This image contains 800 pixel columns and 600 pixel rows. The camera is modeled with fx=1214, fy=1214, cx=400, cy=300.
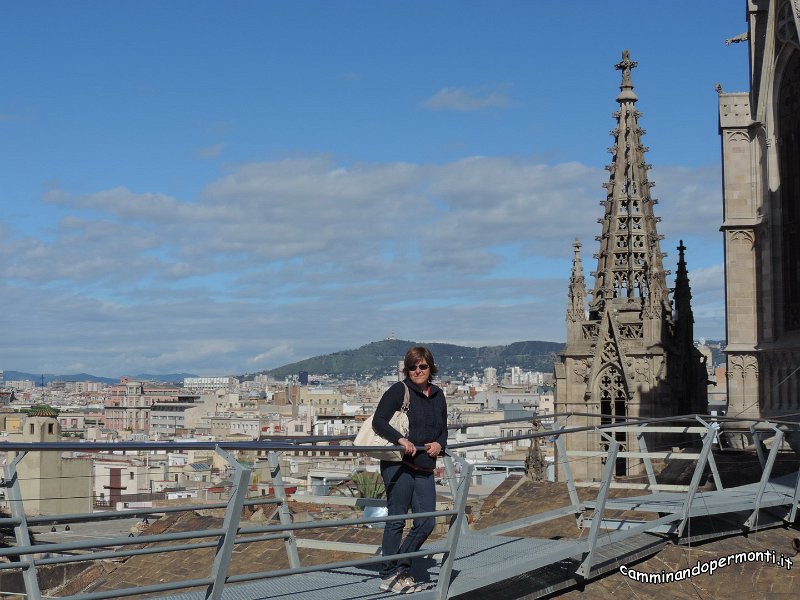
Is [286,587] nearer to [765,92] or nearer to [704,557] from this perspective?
[704,557]

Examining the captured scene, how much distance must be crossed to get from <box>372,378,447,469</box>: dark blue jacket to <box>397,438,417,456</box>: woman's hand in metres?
0.11

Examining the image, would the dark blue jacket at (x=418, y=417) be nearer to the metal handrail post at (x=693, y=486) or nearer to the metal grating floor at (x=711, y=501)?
the metal grating floor at (x=711, y=501)

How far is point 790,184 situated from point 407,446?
17134 mm

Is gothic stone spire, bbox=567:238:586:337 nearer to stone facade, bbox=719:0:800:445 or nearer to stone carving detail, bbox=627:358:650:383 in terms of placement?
stone carving detail, bbox=627:358:650:383

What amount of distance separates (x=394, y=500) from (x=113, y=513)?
2.24m

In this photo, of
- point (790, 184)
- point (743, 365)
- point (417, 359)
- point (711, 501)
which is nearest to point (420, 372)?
point (417, 359)

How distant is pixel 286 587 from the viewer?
627 cm

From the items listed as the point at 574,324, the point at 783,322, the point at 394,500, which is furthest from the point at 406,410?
the point at 574,324

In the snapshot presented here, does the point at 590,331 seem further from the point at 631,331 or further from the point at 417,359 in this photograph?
the point at 417,359

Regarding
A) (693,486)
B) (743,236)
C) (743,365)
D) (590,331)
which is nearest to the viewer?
(693,486)

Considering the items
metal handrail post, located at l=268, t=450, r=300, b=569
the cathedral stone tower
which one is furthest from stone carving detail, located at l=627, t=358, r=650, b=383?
metal handrail post, located at l=268, t=450, r=300, b=569

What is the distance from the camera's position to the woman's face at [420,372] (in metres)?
Result: 6.82

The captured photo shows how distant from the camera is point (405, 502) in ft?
22.4

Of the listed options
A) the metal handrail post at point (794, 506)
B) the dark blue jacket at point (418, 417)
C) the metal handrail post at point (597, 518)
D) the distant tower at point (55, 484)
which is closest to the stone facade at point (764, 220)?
the metal handrail post at point (794, 506)
